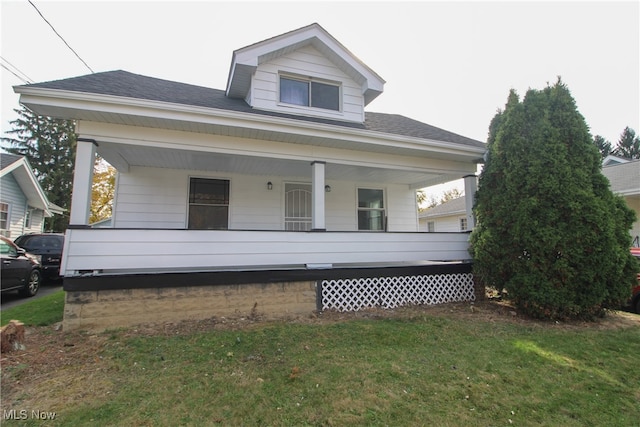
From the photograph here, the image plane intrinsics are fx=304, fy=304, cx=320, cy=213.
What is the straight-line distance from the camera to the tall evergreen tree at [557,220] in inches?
191

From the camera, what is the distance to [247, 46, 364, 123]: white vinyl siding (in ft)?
21.7

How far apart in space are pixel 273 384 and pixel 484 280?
15.4 feet

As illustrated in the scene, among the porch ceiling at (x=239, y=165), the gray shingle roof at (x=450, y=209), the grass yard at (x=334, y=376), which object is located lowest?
the grass yard at (x=334, y=376)

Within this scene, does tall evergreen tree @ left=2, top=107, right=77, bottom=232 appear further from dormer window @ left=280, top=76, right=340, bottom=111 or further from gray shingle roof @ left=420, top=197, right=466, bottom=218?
gray shingle roof @ left=420, top=197, right=466, bottom=218

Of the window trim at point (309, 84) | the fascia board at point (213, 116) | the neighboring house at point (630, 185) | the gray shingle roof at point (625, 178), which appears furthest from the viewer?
the gray shingle roof at point (625, 178)

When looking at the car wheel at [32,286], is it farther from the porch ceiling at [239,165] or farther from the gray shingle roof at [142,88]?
the gray shingle roof at [142,88]

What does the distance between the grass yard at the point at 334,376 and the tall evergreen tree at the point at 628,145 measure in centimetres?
4640

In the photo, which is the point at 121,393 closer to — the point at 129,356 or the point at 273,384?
the point at 129,356

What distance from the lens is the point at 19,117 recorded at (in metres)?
28.0

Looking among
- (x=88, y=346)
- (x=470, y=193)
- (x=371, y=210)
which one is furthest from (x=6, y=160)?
(x=470, y=193)

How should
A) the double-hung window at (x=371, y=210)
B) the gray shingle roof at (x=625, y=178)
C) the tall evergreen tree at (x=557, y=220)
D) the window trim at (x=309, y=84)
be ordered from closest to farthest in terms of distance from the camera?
the tall evergreen tree at (x=557, y=220)
the window trim at (x=309, y=84)
the double-hung window at (x=371, y=210)
the gray shingle roof at (x=625, y=178)

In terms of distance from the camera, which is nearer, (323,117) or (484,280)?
(484,280)

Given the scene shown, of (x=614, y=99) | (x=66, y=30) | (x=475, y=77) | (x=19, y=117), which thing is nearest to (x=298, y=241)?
(x=475, y=77)

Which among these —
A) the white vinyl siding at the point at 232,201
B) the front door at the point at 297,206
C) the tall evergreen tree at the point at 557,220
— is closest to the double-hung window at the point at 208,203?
the white vinyl siding at the point at 232,201
